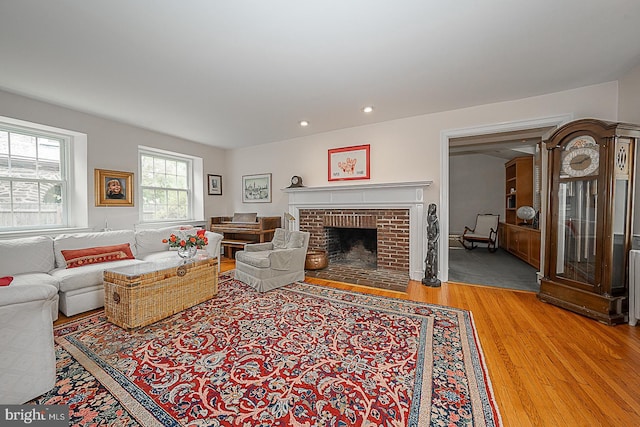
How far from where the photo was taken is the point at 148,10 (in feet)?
5.71

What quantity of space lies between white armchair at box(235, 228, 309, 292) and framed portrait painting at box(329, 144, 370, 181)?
53.5 inches

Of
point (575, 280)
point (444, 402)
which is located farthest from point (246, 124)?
point (575, 280)

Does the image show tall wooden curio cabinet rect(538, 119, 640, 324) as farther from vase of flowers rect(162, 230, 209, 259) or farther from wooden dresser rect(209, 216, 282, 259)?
wooden dresser rect(209, 216, 282, 259)

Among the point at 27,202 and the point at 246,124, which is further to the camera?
the point at 246,124

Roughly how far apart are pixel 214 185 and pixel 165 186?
975 mm

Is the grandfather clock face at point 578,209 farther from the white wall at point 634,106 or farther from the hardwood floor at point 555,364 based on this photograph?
the hardwood floor at point 555,364

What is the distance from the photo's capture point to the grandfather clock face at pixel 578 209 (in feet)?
8.45

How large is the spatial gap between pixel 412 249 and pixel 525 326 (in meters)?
1.67

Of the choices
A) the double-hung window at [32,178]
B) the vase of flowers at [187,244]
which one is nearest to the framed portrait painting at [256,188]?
the vase of flowers at [187,244]

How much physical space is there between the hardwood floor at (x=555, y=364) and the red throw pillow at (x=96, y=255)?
389cm

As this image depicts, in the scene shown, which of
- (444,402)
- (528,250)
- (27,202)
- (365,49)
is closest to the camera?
(444,402)

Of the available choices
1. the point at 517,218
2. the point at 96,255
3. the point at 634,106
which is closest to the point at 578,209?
the point at 634,106

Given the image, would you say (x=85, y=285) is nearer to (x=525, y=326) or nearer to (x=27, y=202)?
(x=27, y=202)

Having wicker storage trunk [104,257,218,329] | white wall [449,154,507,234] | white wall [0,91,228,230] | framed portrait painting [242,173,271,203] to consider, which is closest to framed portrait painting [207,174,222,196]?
framed portrait painting [242,173,271,203]
